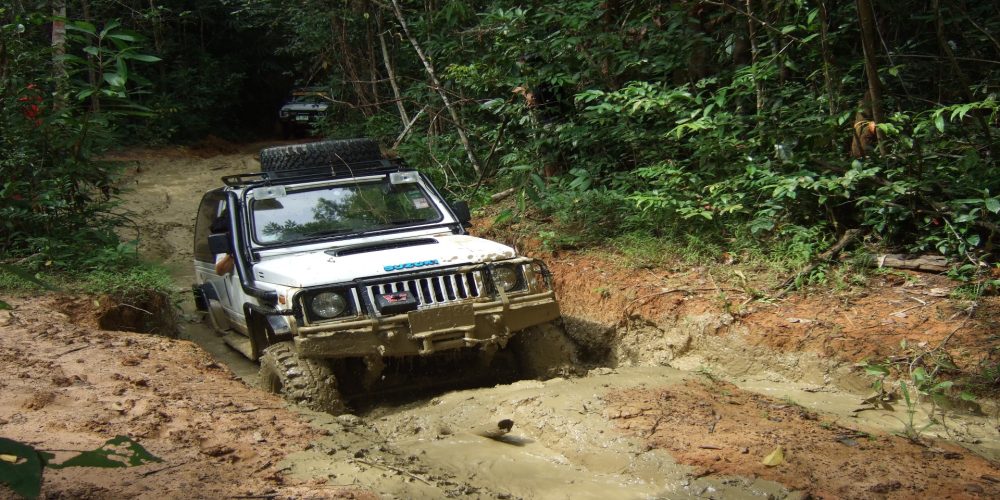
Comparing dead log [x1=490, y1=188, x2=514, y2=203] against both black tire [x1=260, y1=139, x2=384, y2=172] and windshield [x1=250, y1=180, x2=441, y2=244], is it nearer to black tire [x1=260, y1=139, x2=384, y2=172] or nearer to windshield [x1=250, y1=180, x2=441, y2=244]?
black tire [x1=260, y1=139, x2=384, y2=172]

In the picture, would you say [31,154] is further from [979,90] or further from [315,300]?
[979,90]

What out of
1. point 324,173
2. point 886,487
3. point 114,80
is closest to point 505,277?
point 324,173

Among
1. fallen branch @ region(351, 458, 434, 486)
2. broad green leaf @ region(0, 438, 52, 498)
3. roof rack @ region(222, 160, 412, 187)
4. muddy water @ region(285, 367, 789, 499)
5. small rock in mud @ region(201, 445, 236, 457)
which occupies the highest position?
roof rack @ region(222, 160, 412, 187)

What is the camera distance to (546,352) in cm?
570

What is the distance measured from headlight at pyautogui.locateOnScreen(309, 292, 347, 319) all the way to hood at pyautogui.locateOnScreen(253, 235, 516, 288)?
0.28 ft

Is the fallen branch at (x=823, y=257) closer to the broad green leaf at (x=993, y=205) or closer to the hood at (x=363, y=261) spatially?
the broad green leaf at (x=993, y=205)

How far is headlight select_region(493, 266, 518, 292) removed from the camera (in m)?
5.42

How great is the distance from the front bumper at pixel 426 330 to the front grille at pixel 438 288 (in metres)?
0.13

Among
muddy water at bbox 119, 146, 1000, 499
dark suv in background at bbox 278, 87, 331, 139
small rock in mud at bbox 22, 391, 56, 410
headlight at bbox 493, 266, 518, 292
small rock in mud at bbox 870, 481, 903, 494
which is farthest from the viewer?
dark suv in background at bbox 278, 87, 331, 139

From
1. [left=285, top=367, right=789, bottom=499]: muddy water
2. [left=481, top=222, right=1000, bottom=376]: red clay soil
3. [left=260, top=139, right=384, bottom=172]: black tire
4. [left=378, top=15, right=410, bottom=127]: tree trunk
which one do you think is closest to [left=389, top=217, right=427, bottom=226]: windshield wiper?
[left=260, top=139, right=384, bottom=172]: black tire

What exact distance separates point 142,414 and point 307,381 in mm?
955

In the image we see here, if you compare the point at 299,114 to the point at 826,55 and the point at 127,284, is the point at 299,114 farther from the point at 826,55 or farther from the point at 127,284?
the point at 826,55

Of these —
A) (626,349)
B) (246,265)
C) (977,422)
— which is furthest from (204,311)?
(977,422)

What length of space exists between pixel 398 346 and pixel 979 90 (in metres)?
5.22
